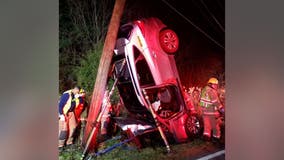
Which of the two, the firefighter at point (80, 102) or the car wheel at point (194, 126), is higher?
the firefighter at point (80, 102)

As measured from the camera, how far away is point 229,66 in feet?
8.68

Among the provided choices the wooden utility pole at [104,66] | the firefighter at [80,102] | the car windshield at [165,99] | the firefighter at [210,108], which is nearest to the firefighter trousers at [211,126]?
the firefighter at [210,108]

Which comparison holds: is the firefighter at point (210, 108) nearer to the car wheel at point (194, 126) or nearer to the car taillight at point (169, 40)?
the car wheel at point (194, 126)

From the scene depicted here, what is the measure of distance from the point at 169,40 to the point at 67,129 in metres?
1.08

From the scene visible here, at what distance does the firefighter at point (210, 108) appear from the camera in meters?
2.66

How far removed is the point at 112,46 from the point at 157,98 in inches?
21.7

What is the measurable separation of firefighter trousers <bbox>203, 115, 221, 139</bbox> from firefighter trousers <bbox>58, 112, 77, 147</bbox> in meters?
1.04

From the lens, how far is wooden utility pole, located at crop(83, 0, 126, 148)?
2682 mm

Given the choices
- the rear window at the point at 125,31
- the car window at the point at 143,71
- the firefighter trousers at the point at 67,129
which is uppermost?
the rear window at the point at 125,31
